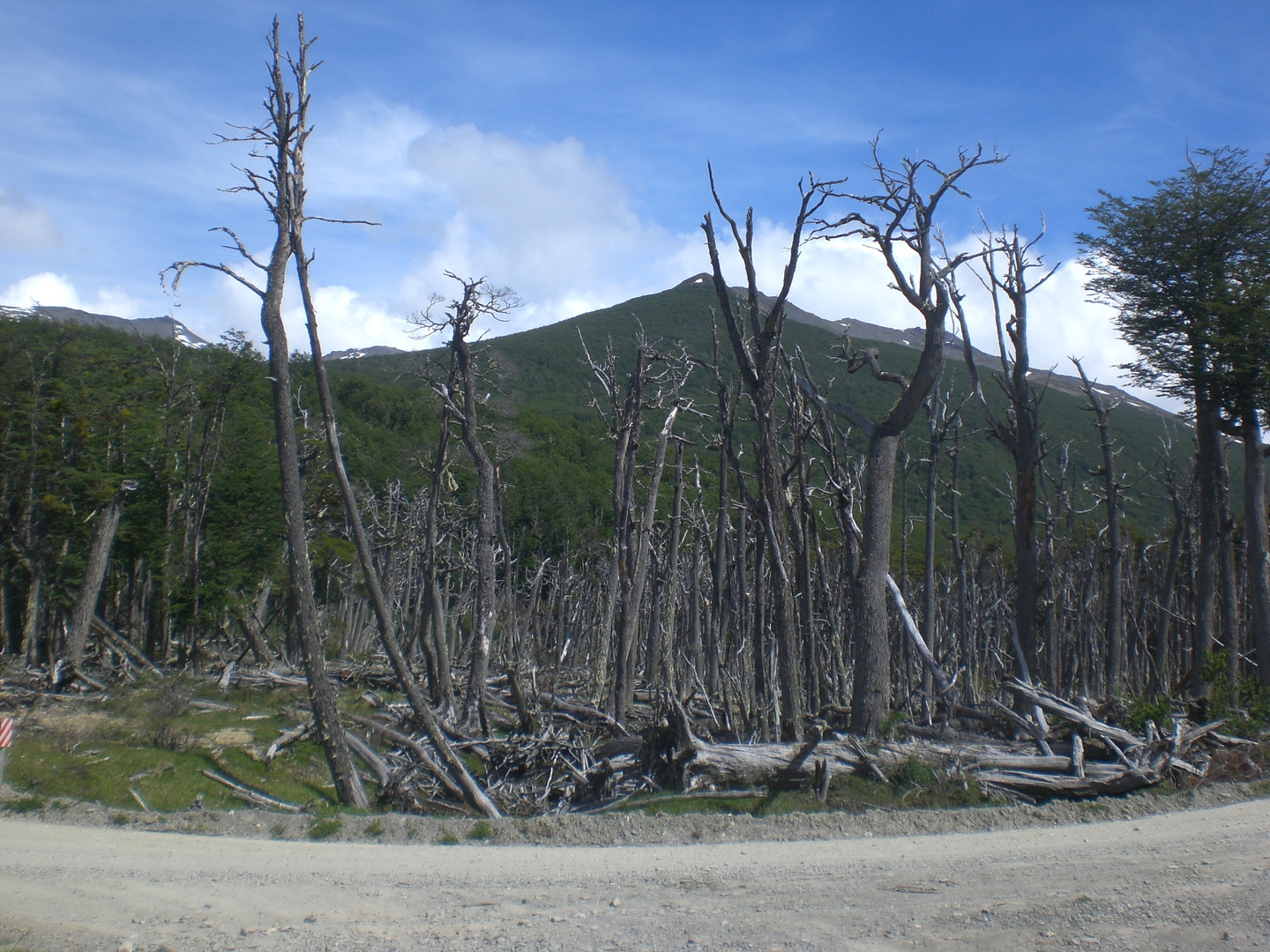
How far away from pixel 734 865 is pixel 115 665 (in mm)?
19986

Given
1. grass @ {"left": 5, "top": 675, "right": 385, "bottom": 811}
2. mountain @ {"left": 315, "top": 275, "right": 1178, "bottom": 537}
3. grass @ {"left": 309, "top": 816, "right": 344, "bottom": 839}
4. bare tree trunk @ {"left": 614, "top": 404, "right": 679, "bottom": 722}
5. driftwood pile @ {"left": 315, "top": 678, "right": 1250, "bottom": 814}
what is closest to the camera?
grass @ {"left": 309, "top": 816, "right": 344, "bottom": 839}

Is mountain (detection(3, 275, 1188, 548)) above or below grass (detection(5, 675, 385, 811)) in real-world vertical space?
above

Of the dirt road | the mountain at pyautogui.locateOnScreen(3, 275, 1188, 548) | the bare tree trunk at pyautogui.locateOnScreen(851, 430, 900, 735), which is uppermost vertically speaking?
the mountain at pyautogui.locateOnScreen(3, 275, 1188, 548)

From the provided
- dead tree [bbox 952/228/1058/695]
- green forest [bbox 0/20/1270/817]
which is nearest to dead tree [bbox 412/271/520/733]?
green forest [bbox 0/20/1270/817]

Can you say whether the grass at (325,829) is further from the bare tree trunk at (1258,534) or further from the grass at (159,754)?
the bare tree trunk at (1258,534)

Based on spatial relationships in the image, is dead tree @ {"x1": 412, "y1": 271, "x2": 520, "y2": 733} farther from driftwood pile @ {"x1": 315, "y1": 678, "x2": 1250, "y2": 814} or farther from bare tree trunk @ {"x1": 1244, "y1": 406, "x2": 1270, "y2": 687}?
bare tree trunk @ {"x1": 1244, "y1": 406, "x2": 1270, "y2": 687}

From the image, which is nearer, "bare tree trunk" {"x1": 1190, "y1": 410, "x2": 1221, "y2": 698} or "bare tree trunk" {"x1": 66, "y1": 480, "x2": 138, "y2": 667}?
"bare tree trunk" {"x1": 1190, "y1": 410, "x2": 1221, "y2": 698}

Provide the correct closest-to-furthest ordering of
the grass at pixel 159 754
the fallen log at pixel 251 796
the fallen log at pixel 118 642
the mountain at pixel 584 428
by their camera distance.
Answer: the fallen log at pixel 251 796 → the grass at pixel 159 754 → the fallen log at pixel 118 642 → the mountain at pixel 584 428

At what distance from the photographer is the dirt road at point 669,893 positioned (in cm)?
496

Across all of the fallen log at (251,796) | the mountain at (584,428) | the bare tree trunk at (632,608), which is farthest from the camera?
the mountain at (584,428)

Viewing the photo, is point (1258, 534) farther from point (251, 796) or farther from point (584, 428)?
point (584, 428)

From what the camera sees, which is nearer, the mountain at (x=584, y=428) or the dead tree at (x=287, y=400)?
the dead tree at (x=287, y=400)

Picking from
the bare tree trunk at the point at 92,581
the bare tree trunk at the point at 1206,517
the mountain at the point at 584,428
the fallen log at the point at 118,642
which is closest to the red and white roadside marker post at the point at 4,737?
the mountain at the point at 584,428

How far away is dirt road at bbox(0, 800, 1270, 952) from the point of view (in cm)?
496
